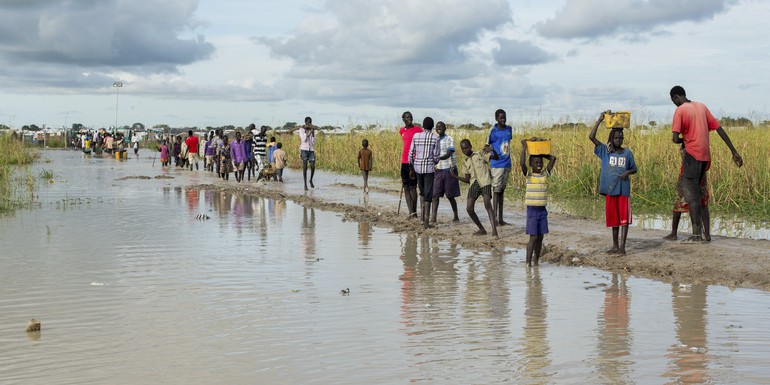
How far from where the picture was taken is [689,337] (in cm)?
643

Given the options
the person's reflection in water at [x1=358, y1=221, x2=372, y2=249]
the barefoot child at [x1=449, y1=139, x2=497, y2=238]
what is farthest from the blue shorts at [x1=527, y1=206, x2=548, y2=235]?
the person's reflection in water at [x1=358, y1=221, x2=372, y2=249]

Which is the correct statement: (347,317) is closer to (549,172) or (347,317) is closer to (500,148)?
(549,172)

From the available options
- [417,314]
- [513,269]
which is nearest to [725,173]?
[513,269]

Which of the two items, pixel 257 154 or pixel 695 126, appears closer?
pixel 695 126

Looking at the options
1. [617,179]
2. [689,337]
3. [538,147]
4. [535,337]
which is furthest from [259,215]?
[689,337]

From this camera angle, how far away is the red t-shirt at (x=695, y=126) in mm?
10711

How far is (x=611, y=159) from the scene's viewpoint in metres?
10.2

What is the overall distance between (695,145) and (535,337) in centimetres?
536

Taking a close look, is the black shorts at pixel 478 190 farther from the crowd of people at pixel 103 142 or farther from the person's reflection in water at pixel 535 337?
the crowd of people at pixel 103 142

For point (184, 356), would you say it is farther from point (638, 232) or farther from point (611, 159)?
point (638, 232)

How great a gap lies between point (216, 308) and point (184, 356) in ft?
5.26

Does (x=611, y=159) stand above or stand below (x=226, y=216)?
above

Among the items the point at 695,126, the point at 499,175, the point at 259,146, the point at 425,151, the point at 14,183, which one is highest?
the point at 695,126

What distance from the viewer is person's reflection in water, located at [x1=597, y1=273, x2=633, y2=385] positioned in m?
5.43
